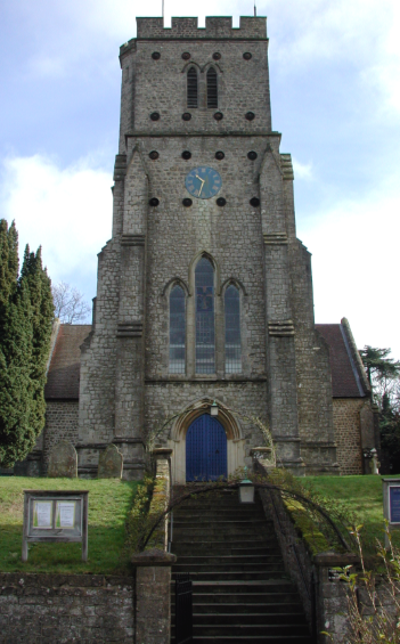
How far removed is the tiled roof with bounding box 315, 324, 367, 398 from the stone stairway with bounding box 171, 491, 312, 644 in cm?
1084

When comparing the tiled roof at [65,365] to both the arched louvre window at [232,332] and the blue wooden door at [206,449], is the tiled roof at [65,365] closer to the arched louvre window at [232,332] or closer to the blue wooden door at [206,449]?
the blue wooden door at [206,449]

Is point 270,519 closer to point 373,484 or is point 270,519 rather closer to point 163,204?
point 373,484

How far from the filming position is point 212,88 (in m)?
24.5

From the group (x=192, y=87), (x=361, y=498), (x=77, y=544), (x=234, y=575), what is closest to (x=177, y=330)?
(x=361, y=498)

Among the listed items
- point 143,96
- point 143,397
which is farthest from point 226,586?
point 143,96

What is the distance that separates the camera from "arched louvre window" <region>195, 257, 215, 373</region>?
2109cm

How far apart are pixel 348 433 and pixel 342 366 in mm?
3389

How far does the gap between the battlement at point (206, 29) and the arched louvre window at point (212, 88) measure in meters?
1.46

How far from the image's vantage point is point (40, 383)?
20516mm

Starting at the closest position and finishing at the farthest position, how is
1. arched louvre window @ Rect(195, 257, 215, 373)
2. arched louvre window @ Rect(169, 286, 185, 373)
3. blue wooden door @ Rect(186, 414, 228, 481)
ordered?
blue wooden door @ Rect(186, 414, 228, 481) < arched louvre window @ Rect(169, 286, 185, 373) < arched louvre window @ Rect(195, 257, 215, 373)

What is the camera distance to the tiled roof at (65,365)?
24484mm

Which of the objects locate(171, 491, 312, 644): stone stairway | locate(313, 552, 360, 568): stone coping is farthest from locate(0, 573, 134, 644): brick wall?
locate(313, 552, 360, 568): stone coping

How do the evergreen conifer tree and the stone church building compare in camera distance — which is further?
the stone church building

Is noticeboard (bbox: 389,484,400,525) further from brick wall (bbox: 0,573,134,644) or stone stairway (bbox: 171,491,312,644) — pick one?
brick wall (bbox: 0,573,134,644)
